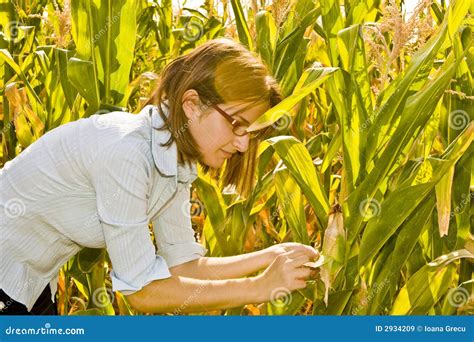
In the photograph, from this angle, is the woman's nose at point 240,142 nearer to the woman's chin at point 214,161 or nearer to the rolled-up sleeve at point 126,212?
the woman's chin at point 214,161

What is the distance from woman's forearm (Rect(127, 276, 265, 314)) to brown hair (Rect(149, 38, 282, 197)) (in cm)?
24

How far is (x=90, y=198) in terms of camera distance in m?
1.55

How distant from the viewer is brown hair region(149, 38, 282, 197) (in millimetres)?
1498

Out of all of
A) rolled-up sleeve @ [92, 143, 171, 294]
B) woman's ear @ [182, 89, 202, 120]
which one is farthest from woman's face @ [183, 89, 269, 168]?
rolled-up sleeve @ [92, 143, 171, 294]

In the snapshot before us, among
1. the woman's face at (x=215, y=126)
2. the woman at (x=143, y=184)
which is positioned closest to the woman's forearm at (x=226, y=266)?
the woman at (x=143, y=184)

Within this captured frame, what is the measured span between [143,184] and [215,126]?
170 mm

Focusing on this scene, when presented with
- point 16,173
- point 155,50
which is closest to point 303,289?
point 16,173

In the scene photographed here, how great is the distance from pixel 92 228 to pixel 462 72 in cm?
90

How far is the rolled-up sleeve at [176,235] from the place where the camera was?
177 cm

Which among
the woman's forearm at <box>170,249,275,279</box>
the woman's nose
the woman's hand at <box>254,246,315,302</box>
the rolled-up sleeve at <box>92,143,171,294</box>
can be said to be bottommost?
the woman's forearm at <box>170,249,275,279</box>

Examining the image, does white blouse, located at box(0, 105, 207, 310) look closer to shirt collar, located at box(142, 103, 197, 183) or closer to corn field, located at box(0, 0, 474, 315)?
shirt collar, located at box(142, 103, 197, 183)

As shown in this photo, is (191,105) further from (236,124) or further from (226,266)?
(226,266)

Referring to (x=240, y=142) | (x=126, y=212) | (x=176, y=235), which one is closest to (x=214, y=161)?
(x=240, y=142)

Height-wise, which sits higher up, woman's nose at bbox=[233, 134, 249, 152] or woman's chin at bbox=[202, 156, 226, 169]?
woman's nose at bbox=[233, 134, 249, 152]
